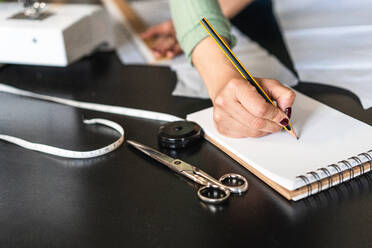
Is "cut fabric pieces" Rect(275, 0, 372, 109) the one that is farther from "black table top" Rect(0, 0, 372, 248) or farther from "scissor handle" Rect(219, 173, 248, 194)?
"scissor handle" Rect(219, 173, 248, 194)

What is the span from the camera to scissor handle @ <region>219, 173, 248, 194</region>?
683 mm

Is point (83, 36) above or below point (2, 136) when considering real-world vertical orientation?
above

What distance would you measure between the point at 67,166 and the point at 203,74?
1.13 feet

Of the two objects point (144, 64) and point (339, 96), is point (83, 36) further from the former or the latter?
point (339, 96)

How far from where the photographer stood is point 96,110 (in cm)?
101

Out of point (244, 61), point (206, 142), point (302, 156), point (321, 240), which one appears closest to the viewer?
point (321, 240)

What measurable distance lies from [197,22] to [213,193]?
453mm

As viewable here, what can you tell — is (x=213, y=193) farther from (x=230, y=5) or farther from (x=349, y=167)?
(x=230, y=5)

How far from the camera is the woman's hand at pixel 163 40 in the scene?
51.3 inches

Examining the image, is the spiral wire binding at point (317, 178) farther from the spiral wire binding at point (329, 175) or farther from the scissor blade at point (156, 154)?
the scissor blade at point (156, 154)

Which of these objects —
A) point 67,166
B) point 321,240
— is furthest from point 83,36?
point 321,240

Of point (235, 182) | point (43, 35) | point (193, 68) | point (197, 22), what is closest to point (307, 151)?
point (235, 182)

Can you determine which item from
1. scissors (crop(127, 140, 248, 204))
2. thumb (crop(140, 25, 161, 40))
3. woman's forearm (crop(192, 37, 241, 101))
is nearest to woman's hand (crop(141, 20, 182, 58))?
thumb (crop(140, 25, 161, 40))

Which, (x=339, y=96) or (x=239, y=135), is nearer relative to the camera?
(x=239, y=135)
